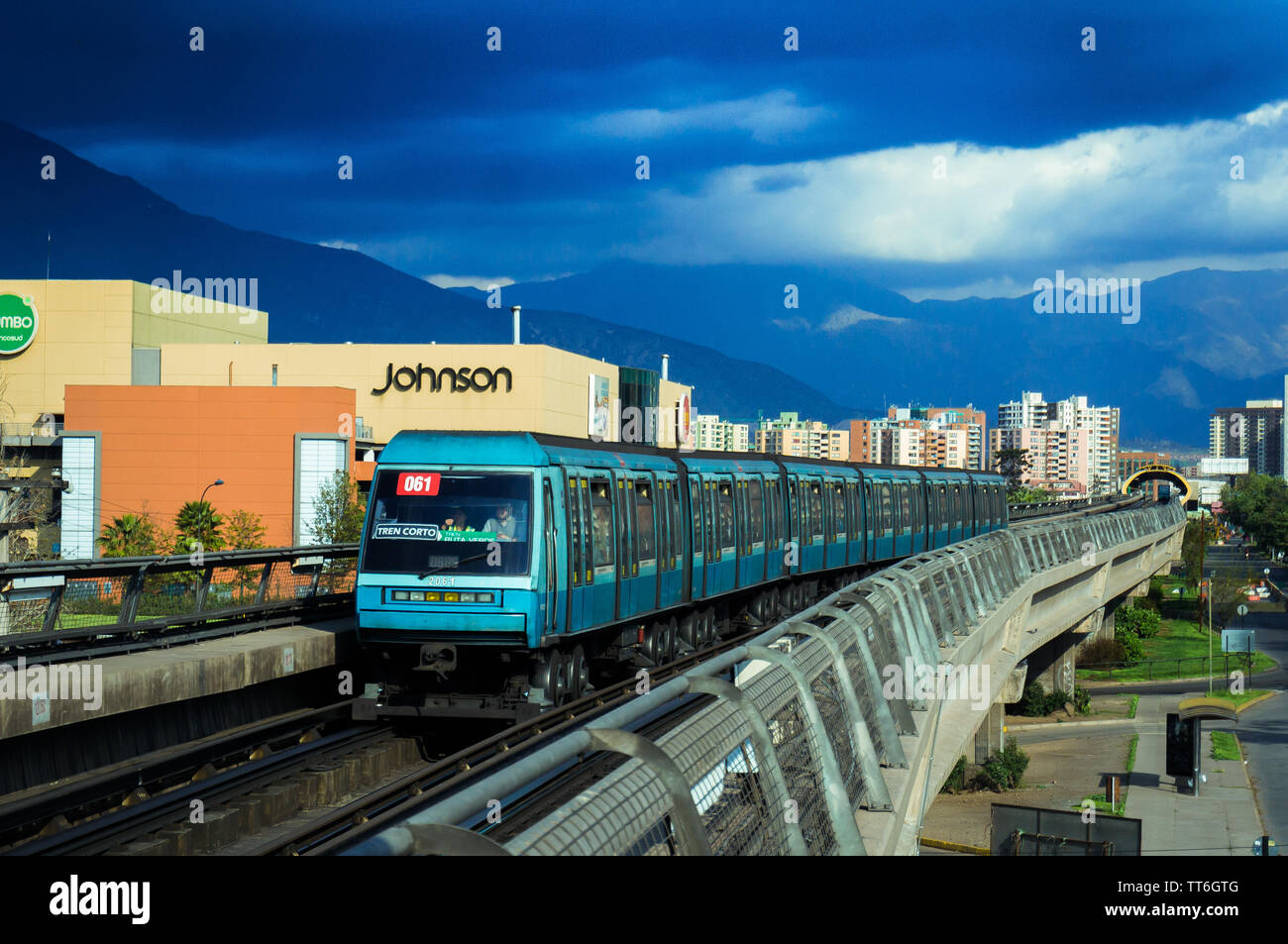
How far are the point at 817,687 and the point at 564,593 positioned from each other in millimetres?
8730

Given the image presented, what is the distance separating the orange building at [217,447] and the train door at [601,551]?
54.4m

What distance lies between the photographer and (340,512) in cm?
5866

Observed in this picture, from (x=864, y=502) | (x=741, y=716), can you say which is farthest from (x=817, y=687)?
(x=864, y=502)

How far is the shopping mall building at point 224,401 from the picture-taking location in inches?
2771

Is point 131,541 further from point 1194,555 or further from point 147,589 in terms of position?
point 1194,555

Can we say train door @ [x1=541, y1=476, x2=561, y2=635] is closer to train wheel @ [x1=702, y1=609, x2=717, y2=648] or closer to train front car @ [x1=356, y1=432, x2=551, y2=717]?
train front car @ [x1=356, y1=432, x2=551, y2=717]

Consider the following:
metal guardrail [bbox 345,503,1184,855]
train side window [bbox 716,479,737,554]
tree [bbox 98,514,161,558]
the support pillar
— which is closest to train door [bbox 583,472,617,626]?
train side window [bbox 716,479,737,554]

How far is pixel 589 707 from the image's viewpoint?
16.9m

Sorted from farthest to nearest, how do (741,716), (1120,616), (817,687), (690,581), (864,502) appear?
(1120,616) < (864,502) < (690,581) < (817,687) < (741,716)

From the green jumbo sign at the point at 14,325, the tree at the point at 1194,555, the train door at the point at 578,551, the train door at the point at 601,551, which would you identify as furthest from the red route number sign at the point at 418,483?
the tree at the point at 1194,555

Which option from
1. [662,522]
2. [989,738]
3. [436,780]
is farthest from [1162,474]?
[436,780]

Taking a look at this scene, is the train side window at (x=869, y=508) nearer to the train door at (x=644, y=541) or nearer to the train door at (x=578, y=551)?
the train door at (x=644, y=541)
